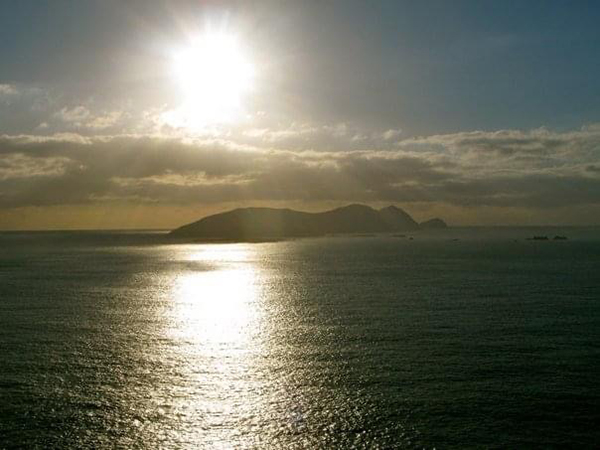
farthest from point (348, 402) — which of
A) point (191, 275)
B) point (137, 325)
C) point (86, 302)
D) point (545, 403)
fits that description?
point (191, 275)

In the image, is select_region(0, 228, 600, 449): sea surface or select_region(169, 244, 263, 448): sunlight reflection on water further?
select_region(169, 244, 263, 448): sunlight reflection on water

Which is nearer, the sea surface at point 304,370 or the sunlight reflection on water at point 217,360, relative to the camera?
the sea surface at point 304,370

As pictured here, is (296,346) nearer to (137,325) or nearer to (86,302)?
(137,325)

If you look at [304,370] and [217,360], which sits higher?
[304,370]

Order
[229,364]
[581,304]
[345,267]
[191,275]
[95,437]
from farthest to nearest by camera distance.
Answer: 1. [345,267]
2. [191,275]
3. [581,304]
4. [229,364]
5. [95,437]

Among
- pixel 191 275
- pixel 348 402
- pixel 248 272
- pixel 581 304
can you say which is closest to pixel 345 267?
pixel 248 272

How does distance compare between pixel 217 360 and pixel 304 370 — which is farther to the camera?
pixel 217 360

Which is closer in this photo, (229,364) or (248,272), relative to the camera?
(229,364)

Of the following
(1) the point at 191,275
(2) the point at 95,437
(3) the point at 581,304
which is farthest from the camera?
(1) the point at 191,275
